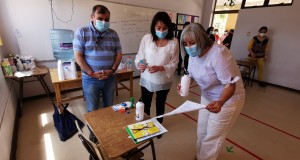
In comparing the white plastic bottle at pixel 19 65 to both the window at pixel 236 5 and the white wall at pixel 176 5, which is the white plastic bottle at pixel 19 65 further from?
the window at pixel 236 5

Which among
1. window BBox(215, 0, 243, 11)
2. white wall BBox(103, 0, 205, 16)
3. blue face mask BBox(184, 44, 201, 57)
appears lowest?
blue face mask BBox(184, 44, 201, 57)

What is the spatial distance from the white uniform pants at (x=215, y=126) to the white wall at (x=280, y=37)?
13.2 feet

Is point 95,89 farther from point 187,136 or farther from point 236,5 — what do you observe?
point 236,5

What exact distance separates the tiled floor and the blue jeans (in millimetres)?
606

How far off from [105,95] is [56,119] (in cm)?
83

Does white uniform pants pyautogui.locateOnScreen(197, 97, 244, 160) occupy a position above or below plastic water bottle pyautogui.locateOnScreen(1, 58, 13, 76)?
below

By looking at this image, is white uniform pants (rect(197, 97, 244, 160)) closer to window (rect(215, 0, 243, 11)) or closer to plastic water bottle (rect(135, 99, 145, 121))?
plastic water bottle (rect(135, 99, 145, 121))

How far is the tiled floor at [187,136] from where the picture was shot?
178 centimetres

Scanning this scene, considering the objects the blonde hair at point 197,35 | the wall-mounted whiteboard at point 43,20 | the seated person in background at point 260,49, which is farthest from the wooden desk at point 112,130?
the seated person in background at point 260,49

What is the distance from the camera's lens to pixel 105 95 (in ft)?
5.92

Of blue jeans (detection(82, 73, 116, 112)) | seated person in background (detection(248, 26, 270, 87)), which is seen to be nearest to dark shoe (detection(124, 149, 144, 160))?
blue jeans (detection(82, 73, 116, 112))

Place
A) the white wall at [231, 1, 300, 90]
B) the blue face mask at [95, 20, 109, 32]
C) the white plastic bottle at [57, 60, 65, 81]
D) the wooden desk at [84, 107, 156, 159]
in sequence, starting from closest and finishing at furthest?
the wooden desk at [84, 107, 156, 159], the blue face mask at [95, 20, 109, 32], the white plastic bottle at [57, 60, 65, 81], the white wall at [231, 1, 300, 90]

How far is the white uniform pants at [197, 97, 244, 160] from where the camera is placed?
120 cm

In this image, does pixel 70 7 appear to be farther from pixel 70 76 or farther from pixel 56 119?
pixel 56 119
